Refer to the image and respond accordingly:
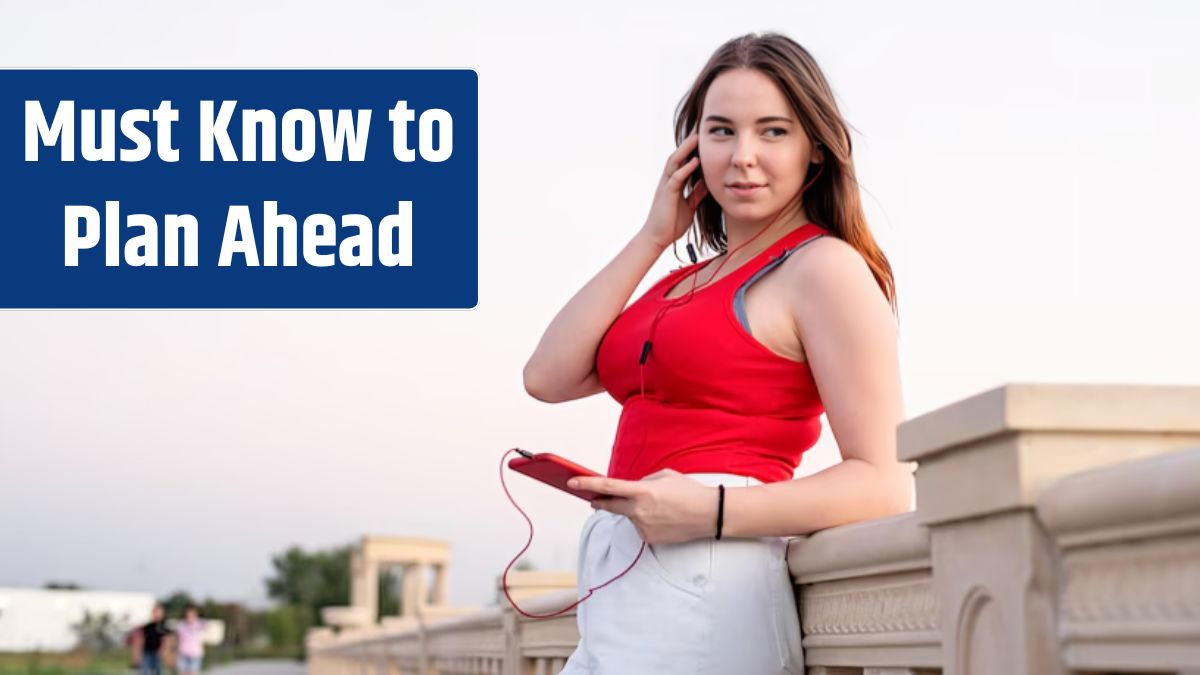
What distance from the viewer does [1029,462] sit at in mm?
1425

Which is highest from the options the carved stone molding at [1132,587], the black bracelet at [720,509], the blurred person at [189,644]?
the black bracelet at [720,509]

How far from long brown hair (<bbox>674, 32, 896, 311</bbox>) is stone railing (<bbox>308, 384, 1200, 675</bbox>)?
58cm

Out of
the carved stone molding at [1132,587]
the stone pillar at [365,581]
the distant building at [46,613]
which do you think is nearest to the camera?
the carved stone molding at [1132,587]

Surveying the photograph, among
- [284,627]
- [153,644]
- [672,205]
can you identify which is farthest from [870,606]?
[284,627]

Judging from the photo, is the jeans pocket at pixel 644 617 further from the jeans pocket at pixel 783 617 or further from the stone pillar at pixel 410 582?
the stone pillar at pixel 410 582

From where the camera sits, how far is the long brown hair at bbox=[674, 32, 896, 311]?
7.67 ft

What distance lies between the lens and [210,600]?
51281mm

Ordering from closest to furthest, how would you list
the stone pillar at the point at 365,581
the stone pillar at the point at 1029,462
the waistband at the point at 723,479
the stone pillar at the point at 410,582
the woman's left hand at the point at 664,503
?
the stone pillar at the point at 1029,462 < the woman's left hand at the point at 664,503 < the waistband at the point at 723,479 < the stone pillar at the point at 410,582 < the stone pillar at the point at 365,581

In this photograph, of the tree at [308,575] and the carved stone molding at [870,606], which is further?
the tree at [308,575]

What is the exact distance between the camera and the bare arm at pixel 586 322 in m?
2.54

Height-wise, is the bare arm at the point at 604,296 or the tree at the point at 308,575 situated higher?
the bare arm at the point at 604,296

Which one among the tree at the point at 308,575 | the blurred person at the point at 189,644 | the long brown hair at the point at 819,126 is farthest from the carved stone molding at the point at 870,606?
the tree at the point at 308,575

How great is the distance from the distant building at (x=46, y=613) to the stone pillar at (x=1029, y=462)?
3920cm

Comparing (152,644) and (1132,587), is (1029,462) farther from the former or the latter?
(152,644)
